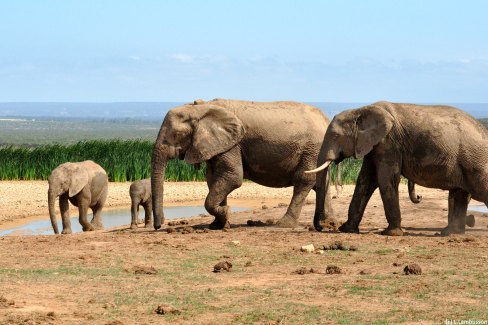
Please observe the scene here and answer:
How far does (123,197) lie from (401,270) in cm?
1735

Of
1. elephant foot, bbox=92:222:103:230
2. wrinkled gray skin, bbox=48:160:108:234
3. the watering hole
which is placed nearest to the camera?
wrinkled gray skin, bbox=48:160:108:234

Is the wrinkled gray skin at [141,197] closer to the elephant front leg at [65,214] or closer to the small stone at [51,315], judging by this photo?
the elephant front leg at [65,214]

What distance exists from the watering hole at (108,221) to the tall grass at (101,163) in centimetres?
604

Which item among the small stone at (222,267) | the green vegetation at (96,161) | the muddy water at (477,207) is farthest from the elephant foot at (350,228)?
the green vegetation at (96,161)

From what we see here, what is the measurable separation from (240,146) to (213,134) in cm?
55

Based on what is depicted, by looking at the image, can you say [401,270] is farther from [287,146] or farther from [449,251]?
[287,146]

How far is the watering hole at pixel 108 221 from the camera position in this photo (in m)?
22.7

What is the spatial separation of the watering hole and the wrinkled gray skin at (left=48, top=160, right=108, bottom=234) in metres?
1.20

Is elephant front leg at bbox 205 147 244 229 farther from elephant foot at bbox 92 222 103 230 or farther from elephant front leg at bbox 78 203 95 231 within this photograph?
elephant foot at bbox 92 222 103 230

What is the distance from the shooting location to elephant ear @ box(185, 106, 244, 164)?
55.9ft

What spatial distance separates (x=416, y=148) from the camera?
52.3 feet

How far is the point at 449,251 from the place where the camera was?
1427 centimetres

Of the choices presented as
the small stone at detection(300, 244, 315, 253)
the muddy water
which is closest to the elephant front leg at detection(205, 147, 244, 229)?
the small stone at detection(300, 244, 315, 253)

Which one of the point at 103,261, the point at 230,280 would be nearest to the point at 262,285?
the point at 230,280
